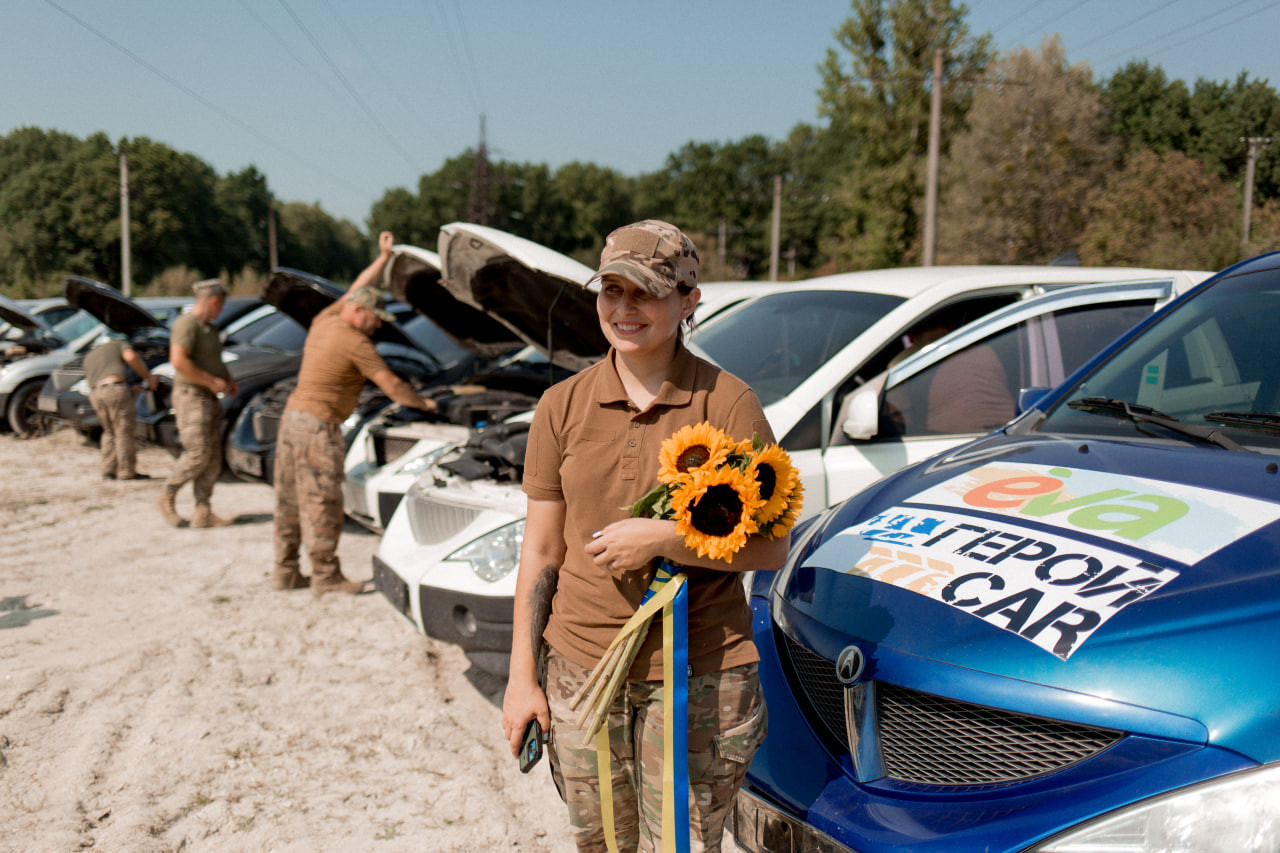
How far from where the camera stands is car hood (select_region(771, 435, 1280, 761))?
5.01 feet

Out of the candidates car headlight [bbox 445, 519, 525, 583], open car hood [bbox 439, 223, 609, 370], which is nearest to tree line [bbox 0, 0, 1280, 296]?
open car hood [bbox 439, 223, 609, 370]

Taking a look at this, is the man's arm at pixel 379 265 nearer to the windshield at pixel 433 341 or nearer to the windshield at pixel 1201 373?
the windshield at pixel 433 341

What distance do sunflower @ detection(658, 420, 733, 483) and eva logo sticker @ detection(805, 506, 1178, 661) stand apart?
27.8 inches

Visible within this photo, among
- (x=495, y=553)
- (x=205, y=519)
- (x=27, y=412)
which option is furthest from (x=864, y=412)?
(x=27, y=412)

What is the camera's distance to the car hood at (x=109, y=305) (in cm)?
818

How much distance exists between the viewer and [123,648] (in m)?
4.40

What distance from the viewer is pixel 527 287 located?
15.7 feet

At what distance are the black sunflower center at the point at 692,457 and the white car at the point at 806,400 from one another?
178 cm

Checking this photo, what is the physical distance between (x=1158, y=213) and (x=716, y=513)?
111ft

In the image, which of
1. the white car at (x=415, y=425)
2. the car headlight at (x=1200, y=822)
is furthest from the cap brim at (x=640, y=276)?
the white car at (x=415, y=425)

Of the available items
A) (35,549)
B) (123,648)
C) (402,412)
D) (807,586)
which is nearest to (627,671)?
(807,586)

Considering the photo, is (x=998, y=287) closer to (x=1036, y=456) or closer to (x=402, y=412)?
(x=1036, y=456)

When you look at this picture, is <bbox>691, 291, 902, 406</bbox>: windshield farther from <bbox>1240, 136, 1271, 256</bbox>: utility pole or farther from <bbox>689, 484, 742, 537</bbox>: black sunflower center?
<bbox>1240, 136, 1271, 256</bbox>: utility pole

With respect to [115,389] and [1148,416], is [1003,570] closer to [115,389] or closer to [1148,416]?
[1148,416]
